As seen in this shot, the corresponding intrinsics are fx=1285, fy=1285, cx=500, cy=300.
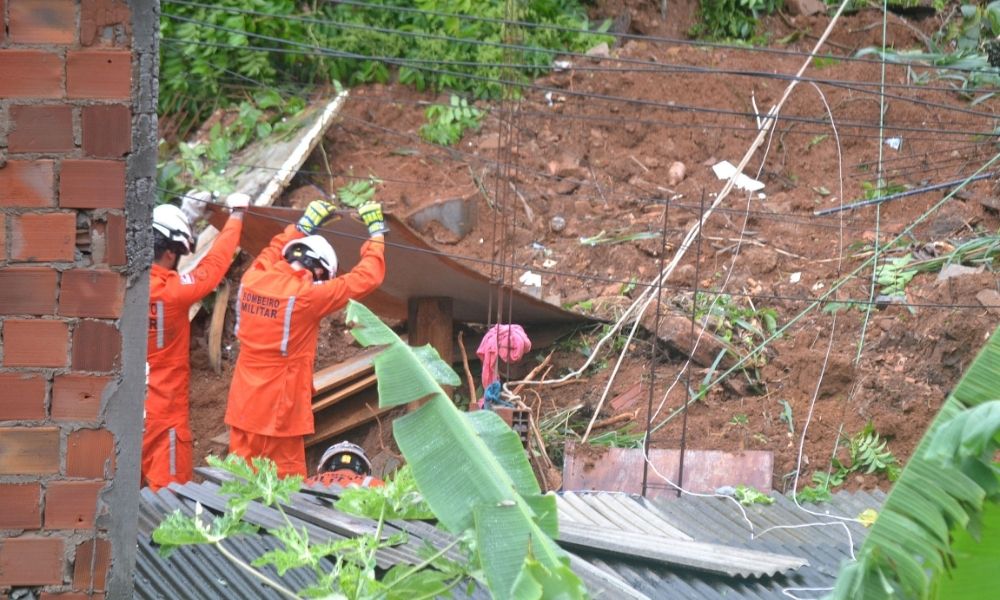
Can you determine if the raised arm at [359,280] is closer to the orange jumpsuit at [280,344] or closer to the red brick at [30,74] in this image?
the orange jumpsuit at [280,344]

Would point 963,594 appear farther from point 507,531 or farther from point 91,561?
point 91,561

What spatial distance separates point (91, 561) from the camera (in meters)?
3.39

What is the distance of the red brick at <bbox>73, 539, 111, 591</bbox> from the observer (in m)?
3.38

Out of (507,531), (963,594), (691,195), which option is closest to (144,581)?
(507,531)

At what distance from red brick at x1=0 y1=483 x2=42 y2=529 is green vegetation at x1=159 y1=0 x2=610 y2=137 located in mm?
8914

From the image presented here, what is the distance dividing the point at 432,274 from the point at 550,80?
14.8 feet

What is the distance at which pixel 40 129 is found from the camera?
328cm

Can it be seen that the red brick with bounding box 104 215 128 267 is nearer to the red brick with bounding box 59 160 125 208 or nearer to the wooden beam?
the red brick with bounding box 59 160 125 208

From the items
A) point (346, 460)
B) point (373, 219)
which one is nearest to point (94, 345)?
point (346, 460)

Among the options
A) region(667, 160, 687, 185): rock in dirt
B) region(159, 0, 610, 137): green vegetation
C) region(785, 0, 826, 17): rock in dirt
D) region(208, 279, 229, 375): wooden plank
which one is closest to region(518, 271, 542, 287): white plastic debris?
region(667, 160, 687, 185): rock in dirt

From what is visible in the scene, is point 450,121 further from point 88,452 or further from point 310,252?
point 88,452

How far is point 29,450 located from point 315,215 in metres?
4.39

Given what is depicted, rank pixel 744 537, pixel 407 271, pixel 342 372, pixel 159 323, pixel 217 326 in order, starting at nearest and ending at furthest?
pixel 744 537 → pixel 159 323 → pixel 407 271 → pixel 342 372 → pixel 217 326

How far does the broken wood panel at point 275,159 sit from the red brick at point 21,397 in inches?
281
